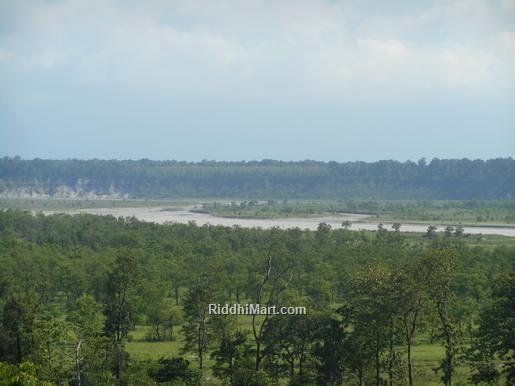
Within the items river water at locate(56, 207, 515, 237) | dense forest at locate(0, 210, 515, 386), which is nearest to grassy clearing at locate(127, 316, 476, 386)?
dense forest at locate(0, 210, 515, 386)

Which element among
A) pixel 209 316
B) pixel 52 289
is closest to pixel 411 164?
pixel 52 289

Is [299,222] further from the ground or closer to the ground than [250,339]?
further from the ground

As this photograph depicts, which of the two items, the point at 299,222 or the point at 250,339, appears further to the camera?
the point at 299,222

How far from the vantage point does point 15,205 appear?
15762 cm

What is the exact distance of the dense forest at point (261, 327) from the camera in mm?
27172

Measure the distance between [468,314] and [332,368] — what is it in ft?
52.5

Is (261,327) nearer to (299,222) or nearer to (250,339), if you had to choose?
(250,339)

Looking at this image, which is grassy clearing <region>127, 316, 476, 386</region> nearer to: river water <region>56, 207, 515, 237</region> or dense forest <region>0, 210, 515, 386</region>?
dense forest <region>0, 210, 515, 386</region>

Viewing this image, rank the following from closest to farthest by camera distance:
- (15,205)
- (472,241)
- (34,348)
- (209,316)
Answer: (34,348) → (209,316) → (472,241) → (15,205)

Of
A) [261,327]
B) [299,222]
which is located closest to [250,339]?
[261,327]

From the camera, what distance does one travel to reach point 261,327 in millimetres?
28000

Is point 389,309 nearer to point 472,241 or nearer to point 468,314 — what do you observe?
point 468,314

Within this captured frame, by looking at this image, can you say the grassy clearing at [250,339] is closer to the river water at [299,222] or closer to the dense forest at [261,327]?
the dense forest at [261,327]

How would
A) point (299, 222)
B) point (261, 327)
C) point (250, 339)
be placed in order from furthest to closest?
point (299, 222)
point (250, 339)
point (261, 327)
